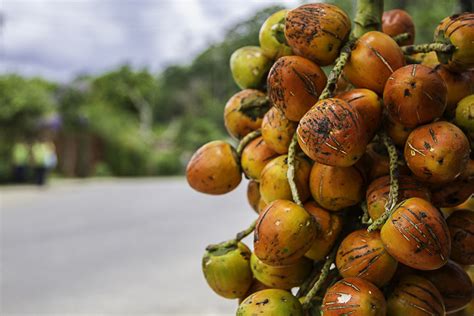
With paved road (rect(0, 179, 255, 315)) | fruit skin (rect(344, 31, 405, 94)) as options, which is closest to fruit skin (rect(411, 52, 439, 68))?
fruit skin (rect(344, 31, 405, 94))

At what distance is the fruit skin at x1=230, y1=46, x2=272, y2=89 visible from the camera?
1088 mm

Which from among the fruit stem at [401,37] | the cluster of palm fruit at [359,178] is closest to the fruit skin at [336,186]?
the cluster of palm fruit at [359,178]

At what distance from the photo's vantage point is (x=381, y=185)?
2.78 feet

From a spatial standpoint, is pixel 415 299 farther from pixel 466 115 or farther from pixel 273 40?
pixel 273 40

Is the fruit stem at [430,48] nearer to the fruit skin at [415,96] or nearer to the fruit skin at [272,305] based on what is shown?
the fruit skin at [415,96]

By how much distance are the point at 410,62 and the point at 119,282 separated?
4855 mm

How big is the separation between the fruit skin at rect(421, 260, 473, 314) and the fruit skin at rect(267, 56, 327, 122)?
344 mm

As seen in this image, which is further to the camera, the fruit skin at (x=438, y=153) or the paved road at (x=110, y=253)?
the paved road at (x=110, y=253)

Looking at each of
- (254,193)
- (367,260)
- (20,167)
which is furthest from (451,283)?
(20,167)

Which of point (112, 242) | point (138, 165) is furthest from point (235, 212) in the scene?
point (138, 165)

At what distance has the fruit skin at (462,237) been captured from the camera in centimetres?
88

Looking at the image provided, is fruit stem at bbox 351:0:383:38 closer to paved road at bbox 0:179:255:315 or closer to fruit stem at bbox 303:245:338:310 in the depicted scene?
fruit stem at bbox 303:245:338:310

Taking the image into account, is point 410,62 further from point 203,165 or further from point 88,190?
point 88,190

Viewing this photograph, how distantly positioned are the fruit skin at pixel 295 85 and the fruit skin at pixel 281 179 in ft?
0.26
